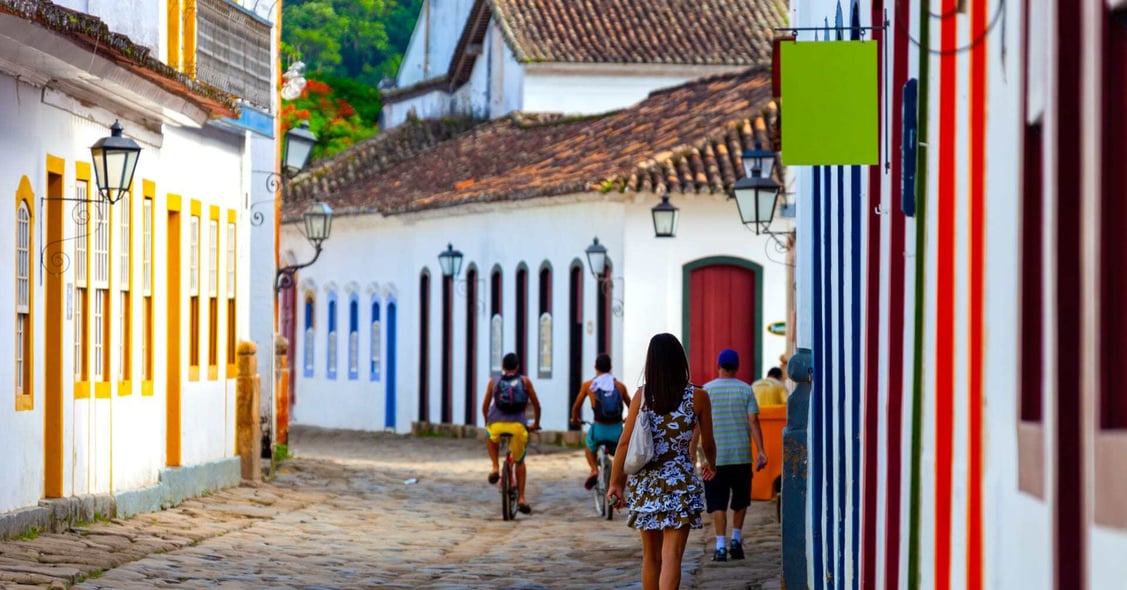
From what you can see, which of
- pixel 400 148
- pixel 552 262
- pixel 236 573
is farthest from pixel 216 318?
pixel 400 148

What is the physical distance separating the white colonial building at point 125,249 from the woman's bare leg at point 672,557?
4.87 metres

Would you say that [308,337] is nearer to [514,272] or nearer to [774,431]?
[514,272]

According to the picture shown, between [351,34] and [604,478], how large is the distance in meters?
55.8

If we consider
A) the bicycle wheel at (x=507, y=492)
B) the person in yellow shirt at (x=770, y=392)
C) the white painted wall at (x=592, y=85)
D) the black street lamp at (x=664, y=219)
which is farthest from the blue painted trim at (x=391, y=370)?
the person in yellow shirt at (x=770, y=392)

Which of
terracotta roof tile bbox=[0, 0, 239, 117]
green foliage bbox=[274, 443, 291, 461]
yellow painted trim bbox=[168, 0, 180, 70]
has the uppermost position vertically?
yellow painted trim bbox=[168, 0, 180, 70]

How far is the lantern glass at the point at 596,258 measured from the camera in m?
30.7

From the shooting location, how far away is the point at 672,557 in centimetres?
1045

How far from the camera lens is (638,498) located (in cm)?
1051

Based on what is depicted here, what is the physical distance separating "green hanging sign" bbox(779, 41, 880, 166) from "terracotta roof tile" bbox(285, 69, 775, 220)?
74.1ft

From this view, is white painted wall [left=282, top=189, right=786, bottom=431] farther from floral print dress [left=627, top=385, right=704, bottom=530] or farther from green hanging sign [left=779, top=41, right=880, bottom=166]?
green hanging sign [left=779, top=41, right=880, bottom=166]

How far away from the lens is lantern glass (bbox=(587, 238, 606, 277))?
30672mm

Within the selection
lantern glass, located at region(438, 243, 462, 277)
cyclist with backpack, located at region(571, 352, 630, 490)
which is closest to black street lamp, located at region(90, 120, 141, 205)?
cyclist with backpack, located at region(571, 352, 630, 490)

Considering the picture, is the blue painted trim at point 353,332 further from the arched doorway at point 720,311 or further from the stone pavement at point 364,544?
the stone pavement at point 364,544

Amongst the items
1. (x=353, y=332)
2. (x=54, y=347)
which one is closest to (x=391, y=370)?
(x=353, y=332)
